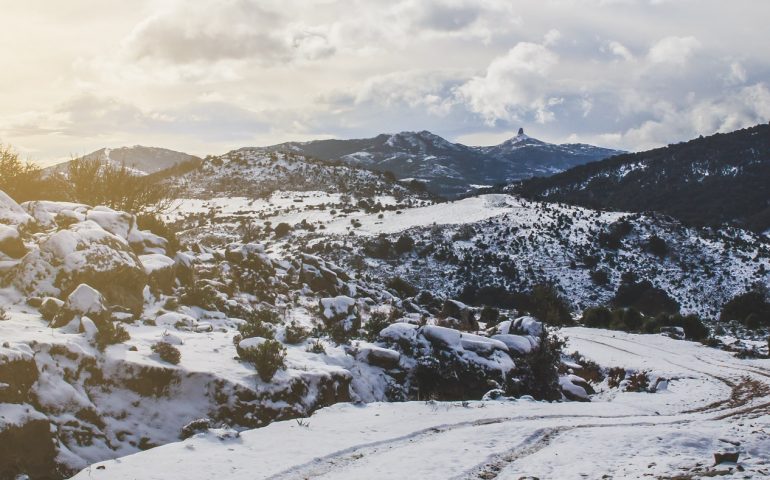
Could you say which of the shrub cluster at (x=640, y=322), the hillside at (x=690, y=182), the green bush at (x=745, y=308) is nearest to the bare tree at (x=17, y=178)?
the shrub cluster at (x=640, y=322)

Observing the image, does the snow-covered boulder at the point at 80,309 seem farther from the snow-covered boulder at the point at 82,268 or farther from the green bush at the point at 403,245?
the green bush at the point at 403,245

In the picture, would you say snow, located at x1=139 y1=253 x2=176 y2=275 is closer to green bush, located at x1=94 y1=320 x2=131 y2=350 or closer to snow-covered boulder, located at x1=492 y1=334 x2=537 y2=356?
green bush, located at x1=94 y1=320 x2=131 y2=350

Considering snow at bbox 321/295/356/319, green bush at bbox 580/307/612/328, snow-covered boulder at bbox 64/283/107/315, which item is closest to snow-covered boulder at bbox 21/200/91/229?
snow-covered boulder at bbox 64/283/107/315

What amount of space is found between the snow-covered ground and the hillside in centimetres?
9771

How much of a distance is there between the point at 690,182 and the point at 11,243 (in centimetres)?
14130

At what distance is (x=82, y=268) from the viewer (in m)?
12.9

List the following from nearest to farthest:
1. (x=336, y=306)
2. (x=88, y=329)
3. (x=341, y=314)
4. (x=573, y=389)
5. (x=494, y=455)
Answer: (x=494, y=455) < (x=88, y=329) < (x=573, y=389) < (x=341, y=314) < (x=336, y=306)

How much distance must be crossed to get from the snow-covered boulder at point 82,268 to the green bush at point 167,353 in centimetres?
345

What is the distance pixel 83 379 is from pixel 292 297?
47.6 ft

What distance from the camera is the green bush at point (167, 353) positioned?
33.8 feet

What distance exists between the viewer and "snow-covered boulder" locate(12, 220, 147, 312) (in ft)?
40.9

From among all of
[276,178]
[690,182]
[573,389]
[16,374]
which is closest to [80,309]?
[16,374]

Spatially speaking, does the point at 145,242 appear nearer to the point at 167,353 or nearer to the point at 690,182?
the point at 167,353

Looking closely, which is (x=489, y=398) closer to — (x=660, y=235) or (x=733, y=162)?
(x=660, y=235)
